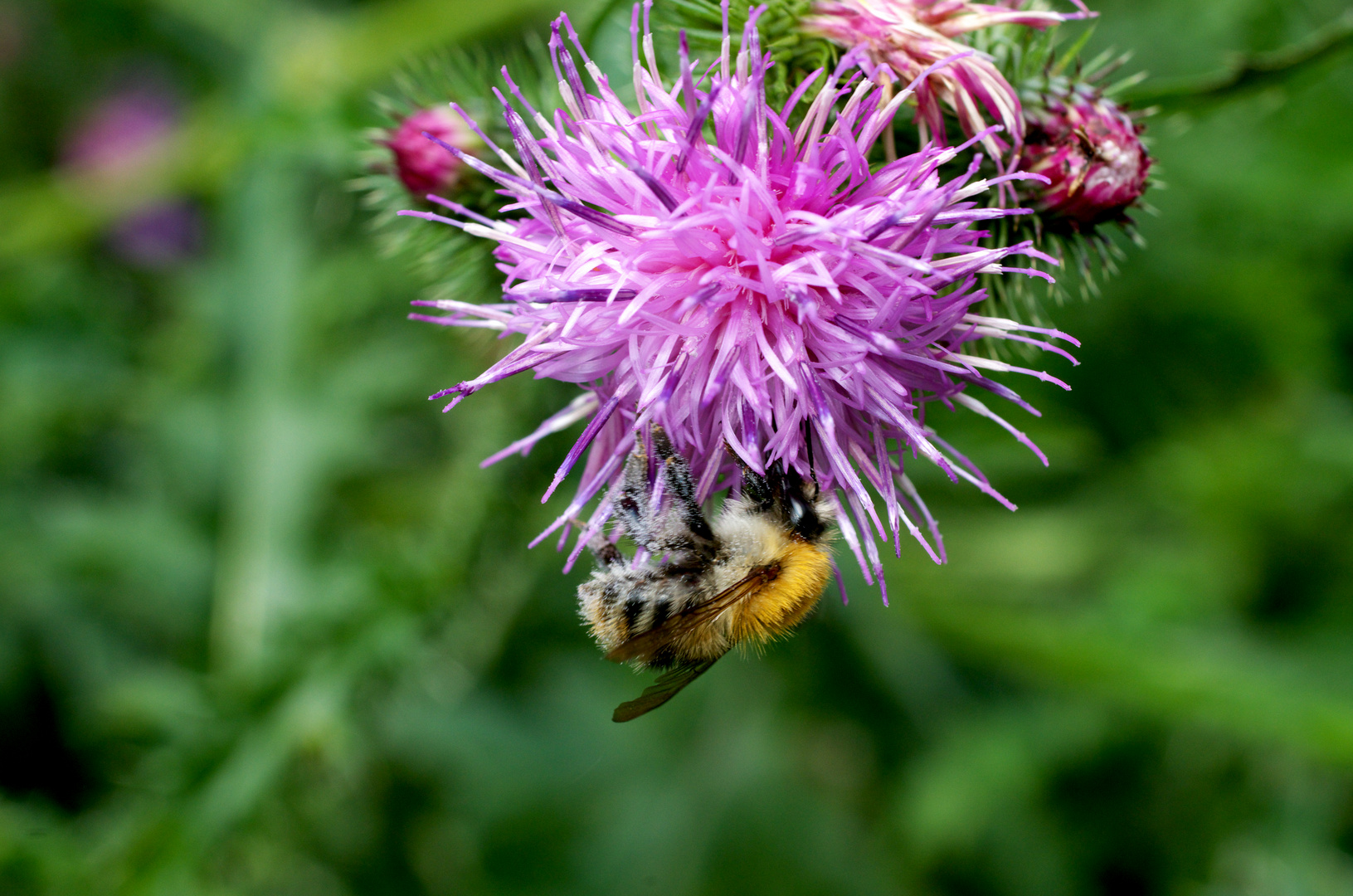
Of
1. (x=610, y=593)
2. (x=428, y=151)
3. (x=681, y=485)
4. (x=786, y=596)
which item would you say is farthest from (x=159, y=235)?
(x=786, y=596)

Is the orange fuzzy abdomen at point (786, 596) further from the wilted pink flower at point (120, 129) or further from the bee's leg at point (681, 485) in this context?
the wilted pink flower at point (120, 129)

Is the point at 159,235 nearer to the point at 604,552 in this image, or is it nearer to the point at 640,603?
the point at 604,552

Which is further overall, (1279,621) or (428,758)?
(428,758)

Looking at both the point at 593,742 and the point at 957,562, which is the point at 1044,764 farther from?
the point at 593,742

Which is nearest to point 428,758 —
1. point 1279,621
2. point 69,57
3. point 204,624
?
point 204,624

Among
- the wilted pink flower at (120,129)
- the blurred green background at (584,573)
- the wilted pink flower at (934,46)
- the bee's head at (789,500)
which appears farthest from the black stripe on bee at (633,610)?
the wilted pink flower at (120,129)
